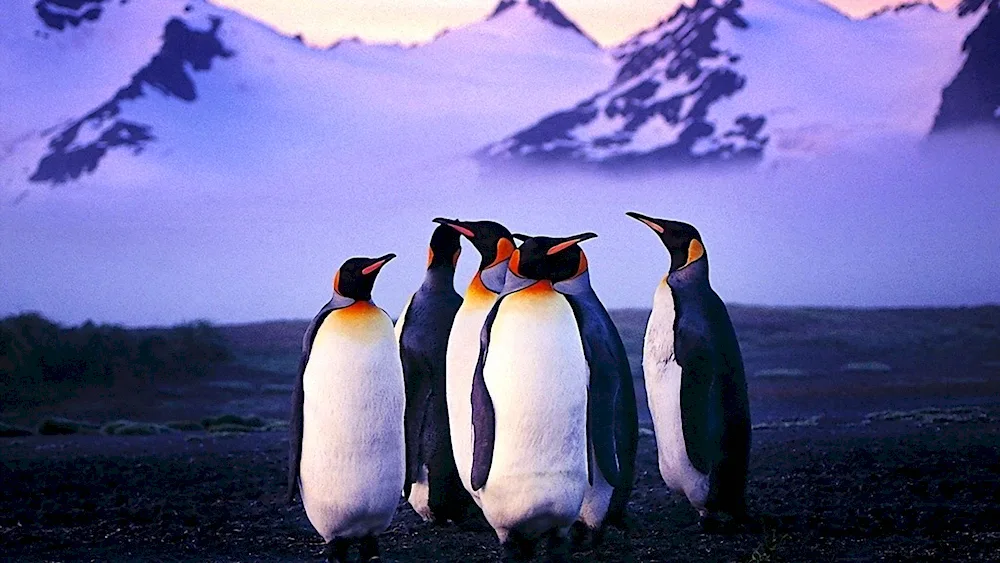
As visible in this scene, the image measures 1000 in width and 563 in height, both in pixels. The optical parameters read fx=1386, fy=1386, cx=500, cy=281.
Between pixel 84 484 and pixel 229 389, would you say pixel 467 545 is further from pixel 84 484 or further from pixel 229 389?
pixel 229 389

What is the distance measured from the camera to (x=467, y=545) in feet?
18.4

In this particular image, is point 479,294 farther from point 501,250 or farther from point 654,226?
point 654,226

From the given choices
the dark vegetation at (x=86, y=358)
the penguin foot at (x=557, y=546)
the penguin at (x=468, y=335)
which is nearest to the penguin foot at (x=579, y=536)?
the penguin at (x=468, y=335)

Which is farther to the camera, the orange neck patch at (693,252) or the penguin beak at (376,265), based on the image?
the orange neck patch at (693,252)

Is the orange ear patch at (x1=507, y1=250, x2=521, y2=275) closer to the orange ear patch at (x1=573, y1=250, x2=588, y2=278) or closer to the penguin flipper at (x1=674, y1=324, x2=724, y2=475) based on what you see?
the orange ear patch at (x1=573, y1=250, x2=588, y2=278)

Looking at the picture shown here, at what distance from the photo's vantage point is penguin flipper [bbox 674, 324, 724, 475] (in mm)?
5566

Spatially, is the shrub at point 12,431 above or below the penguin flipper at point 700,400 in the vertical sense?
below

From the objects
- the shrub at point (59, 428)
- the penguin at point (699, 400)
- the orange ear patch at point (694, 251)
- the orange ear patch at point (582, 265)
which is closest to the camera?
the orange ear patch at point (582, 265)

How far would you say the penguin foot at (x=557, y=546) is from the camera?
15.7ft

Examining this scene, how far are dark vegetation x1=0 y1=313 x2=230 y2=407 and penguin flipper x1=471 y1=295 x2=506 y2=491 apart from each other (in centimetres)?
1360

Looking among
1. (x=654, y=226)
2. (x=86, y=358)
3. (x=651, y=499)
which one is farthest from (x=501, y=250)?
(x=86, y=358)

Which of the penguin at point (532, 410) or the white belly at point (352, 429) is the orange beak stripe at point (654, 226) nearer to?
the penguin at point (532, 410)

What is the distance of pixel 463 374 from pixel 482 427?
27.8 inches

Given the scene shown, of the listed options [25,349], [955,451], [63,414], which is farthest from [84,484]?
[25,349]
